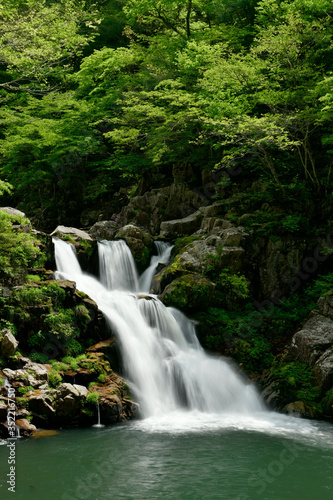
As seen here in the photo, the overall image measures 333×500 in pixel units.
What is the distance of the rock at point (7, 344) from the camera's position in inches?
317

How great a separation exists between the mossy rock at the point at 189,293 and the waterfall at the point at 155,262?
186cm

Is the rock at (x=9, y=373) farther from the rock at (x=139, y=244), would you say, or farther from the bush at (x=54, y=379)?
the rock at (x=139, y=244)

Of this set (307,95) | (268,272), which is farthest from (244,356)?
(307,95)

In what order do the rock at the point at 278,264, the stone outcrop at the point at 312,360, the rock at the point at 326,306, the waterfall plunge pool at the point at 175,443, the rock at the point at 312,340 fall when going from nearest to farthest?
1. the waterfall plunge pool at the point at 175,443
2. the stone outcrop at the point at 312,360
3. the rock at the point at 312,340
4. the rock at the point at 326,306
5. the rock at the point at 278,264

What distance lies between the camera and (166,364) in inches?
400

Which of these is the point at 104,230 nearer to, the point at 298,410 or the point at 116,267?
the point at 116,267

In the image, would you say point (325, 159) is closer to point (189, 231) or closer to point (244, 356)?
point (189, 231)

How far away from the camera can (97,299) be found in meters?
11.3

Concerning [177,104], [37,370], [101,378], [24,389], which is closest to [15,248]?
[37,370]

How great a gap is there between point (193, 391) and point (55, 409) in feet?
11.1

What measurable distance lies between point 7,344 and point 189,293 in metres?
5.33

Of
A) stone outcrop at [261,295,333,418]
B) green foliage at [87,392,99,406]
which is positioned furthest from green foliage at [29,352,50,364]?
stone outcrop at [261,295,333,418]

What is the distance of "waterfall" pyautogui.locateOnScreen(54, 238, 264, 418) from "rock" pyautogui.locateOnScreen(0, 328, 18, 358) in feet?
8.53

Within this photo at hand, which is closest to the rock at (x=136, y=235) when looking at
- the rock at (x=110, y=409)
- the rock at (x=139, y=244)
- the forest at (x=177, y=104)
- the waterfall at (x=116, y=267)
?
the rock at (x=139, y=244)
